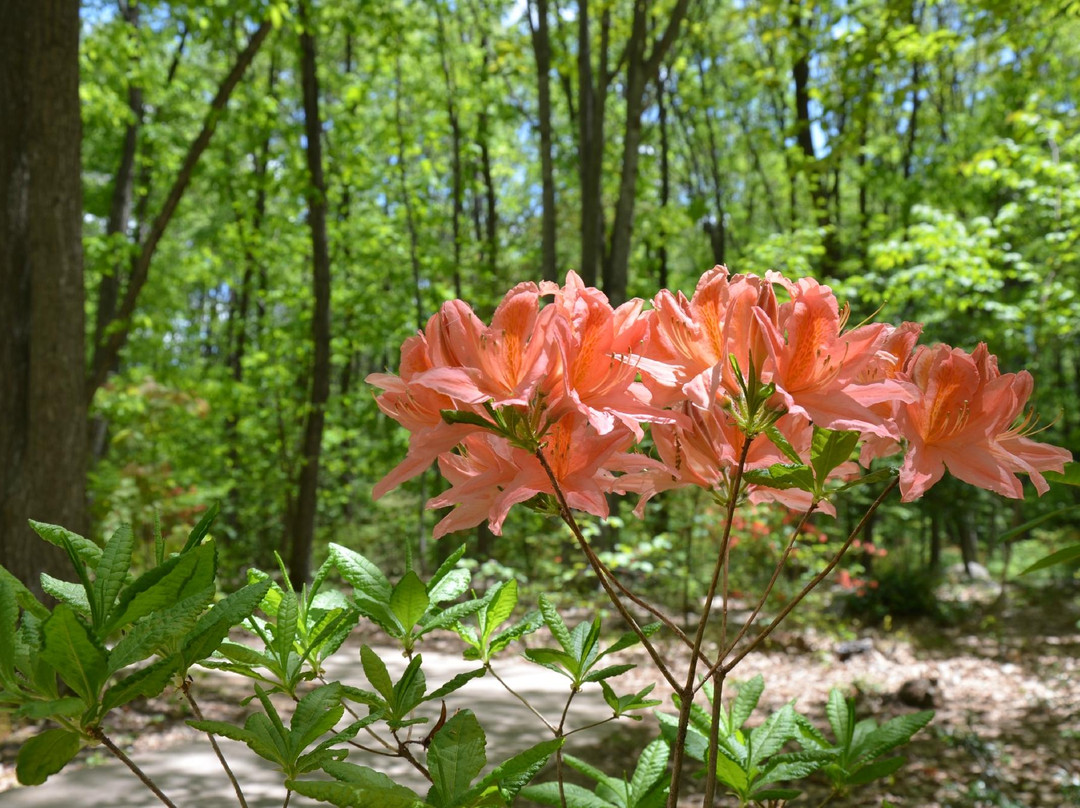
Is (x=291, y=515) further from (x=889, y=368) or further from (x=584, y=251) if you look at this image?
(x=889, y=368)

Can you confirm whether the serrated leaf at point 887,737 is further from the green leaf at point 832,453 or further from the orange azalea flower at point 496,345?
the orange azalea flower at point 496,345

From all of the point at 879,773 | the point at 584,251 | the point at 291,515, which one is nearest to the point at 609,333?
the point at 879,773

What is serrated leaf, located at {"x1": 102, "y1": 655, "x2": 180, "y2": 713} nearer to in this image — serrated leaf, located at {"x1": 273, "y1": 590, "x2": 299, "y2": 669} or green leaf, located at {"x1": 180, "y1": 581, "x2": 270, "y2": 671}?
green leaf, located at {"x1": 180, "y1": 581, "x2": 270, "y2": 671}

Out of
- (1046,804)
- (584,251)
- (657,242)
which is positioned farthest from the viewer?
(657,242)

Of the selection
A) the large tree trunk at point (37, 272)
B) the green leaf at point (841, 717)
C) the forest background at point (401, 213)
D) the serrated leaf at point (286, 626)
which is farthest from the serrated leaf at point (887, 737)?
the large tree trunk at point (37, 272)

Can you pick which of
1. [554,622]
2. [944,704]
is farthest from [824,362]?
[944,704]

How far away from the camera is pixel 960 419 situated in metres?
0.79

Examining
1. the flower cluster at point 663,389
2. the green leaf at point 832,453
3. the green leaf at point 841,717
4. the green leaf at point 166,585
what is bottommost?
the green leaf at point 841,717

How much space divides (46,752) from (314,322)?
800 cm

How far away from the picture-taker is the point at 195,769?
4.33 metres

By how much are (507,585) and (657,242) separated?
Result: 414 inches

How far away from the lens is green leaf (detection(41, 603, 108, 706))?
22.3 inches

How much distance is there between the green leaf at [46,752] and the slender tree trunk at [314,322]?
7.40 meters

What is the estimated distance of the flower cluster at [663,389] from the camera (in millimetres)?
730
